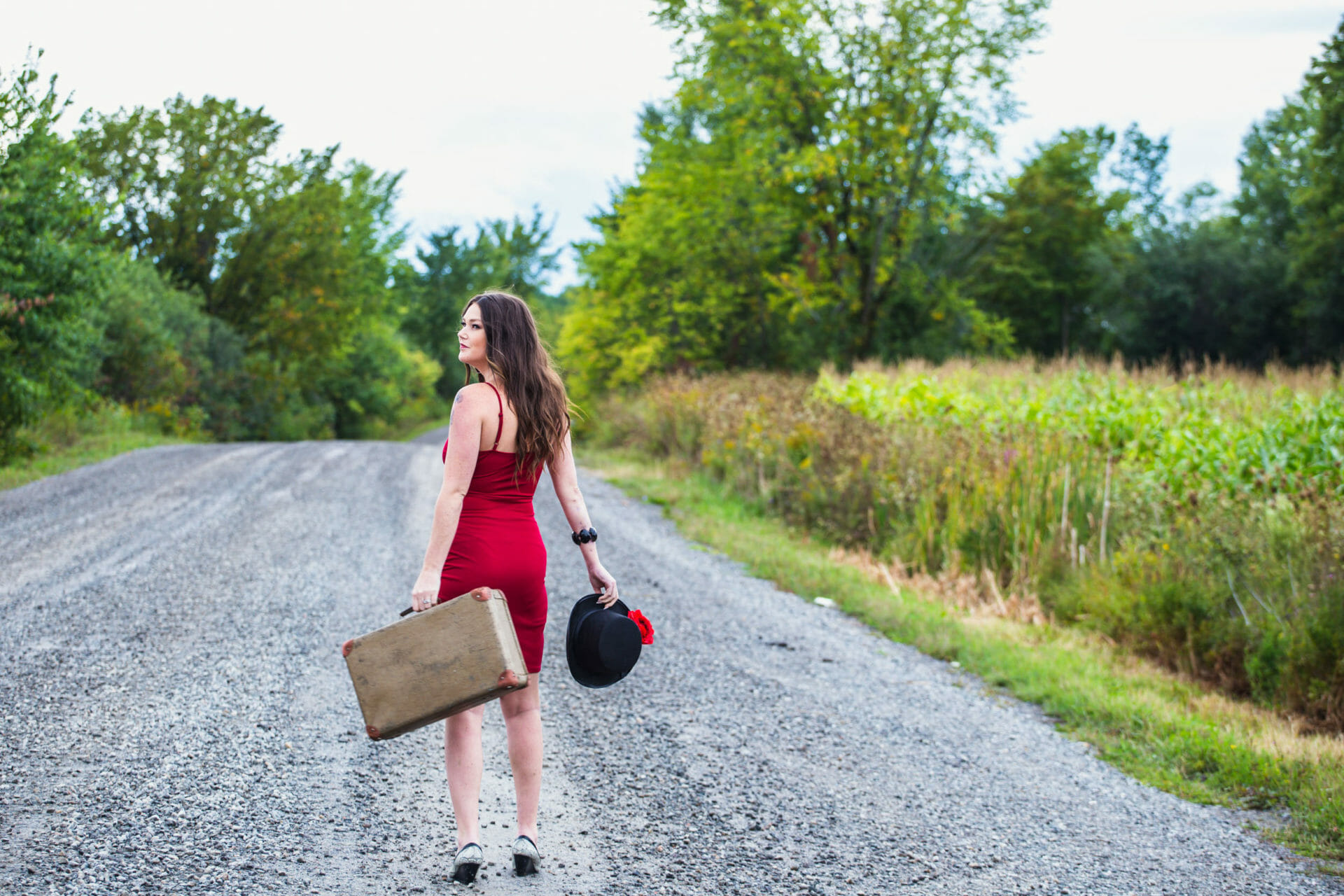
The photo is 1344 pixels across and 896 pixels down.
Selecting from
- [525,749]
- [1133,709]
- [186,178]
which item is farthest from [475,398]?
[186,178]

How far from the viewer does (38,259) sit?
419 inches

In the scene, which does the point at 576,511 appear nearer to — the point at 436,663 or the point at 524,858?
the point at 436,663

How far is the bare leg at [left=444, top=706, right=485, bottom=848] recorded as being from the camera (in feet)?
9.82

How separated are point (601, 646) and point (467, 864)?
790 millimetres

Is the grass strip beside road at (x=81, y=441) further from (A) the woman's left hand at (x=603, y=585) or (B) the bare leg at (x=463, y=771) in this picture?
(A) the woman's left hand at (x=603, y=585)

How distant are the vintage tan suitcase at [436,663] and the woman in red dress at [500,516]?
0.14 metres

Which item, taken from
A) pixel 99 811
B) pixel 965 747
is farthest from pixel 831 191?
pixel 99 811

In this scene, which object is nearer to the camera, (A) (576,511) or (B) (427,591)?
(B) (427,591)

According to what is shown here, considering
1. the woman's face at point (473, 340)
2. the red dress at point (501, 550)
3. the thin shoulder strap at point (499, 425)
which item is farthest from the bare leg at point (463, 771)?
the woman's face at point (473, 340)

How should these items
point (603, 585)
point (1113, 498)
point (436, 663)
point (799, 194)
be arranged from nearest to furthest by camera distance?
point (436, 663), point (603, 585), point (1113, 498), point (799, 194)

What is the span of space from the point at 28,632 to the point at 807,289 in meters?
19.1

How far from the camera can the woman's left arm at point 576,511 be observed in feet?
10.5

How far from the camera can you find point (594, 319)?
88.6 ft

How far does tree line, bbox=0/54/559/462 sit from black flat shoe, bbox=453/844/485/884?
10.2 meters
